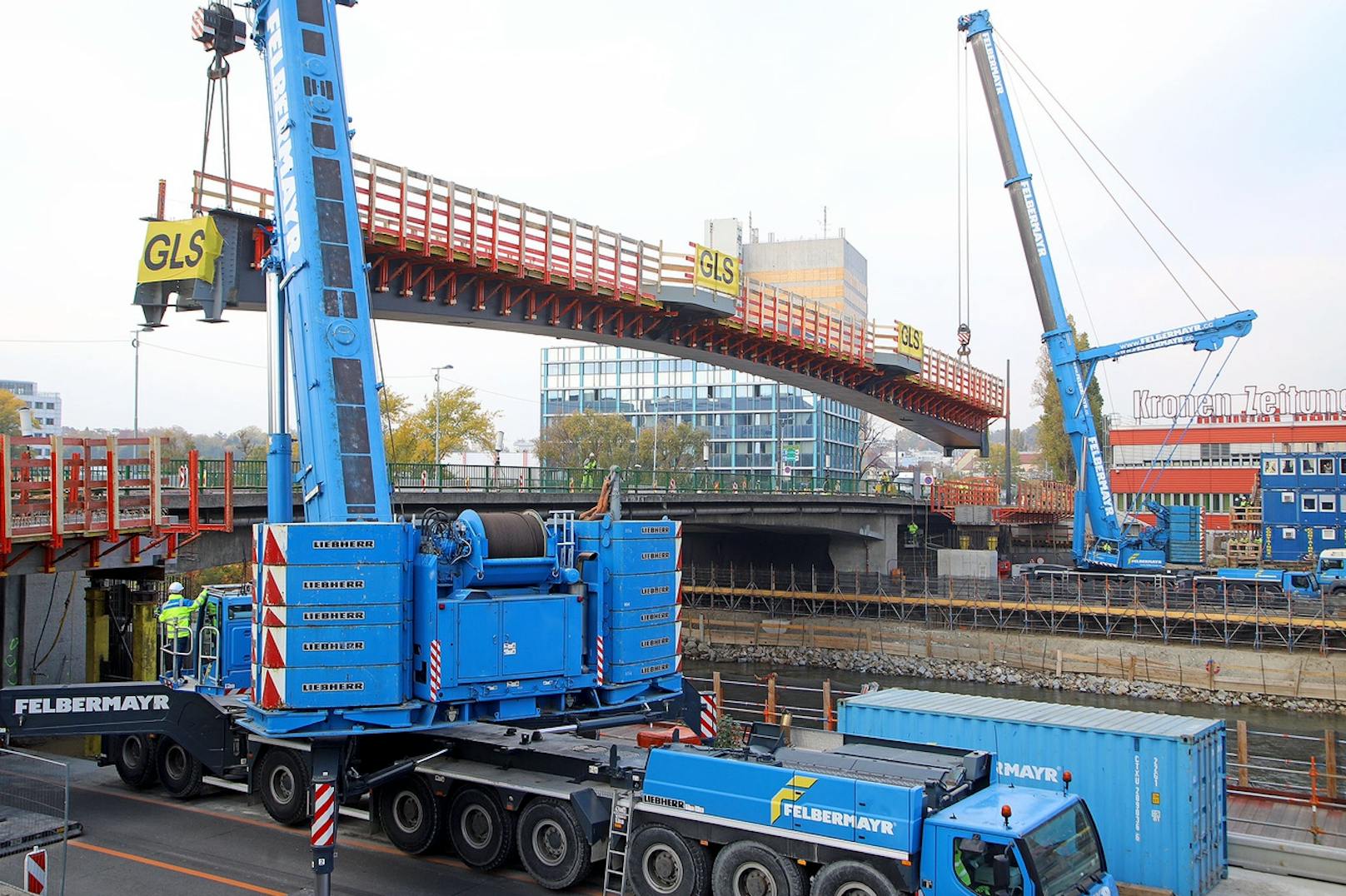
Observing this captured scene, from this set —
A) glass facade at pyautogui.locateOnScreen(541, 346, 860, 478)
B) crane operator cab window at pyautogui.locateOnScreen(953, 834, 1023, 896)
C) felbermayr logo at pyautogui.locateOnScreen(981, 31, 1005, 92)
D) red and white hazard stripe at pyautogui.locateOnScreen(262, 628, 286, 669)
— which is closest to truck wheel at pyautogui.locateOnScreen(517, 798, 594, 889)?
red and white hazard stripe at pyautogui.locateOnScreen(262, 628, 286, 669)

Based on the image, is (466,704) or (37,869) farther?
(466,704)

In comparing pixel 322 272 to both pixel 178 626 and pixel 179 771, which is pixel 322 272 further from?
pixel 179 771

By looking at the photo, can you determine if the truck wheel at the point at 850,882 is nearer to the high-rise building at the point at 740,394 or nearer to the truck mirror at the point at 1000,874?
the truck mirror at the point at 1000,874

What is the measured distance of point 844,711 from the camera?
16.0 metres

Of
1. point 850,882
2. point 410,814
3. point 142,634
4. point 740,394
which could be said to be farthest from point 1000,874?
point 740,394

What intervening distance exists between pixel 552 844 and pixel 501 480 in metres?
20.8

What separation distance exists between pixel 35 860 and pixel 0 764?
7.35 metres

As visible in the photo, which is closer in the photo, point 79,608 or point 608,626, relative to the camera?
point 608,626

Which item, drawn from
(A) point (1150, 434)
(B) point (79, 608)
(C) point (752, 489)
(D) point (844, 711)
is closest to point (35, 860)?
(D) point (844, 711)

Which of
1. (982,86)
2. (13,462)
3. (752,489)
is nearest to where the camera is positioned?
(13,462)

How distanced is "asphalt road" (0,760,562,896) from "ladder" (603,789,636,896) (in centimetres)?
63

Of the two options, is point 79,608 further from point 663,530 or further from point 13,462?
point 663,530

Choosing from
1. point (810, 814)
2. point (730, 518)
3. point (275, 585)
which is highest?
point (275, 585)

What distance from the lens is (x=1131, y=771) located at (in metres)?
13.3
